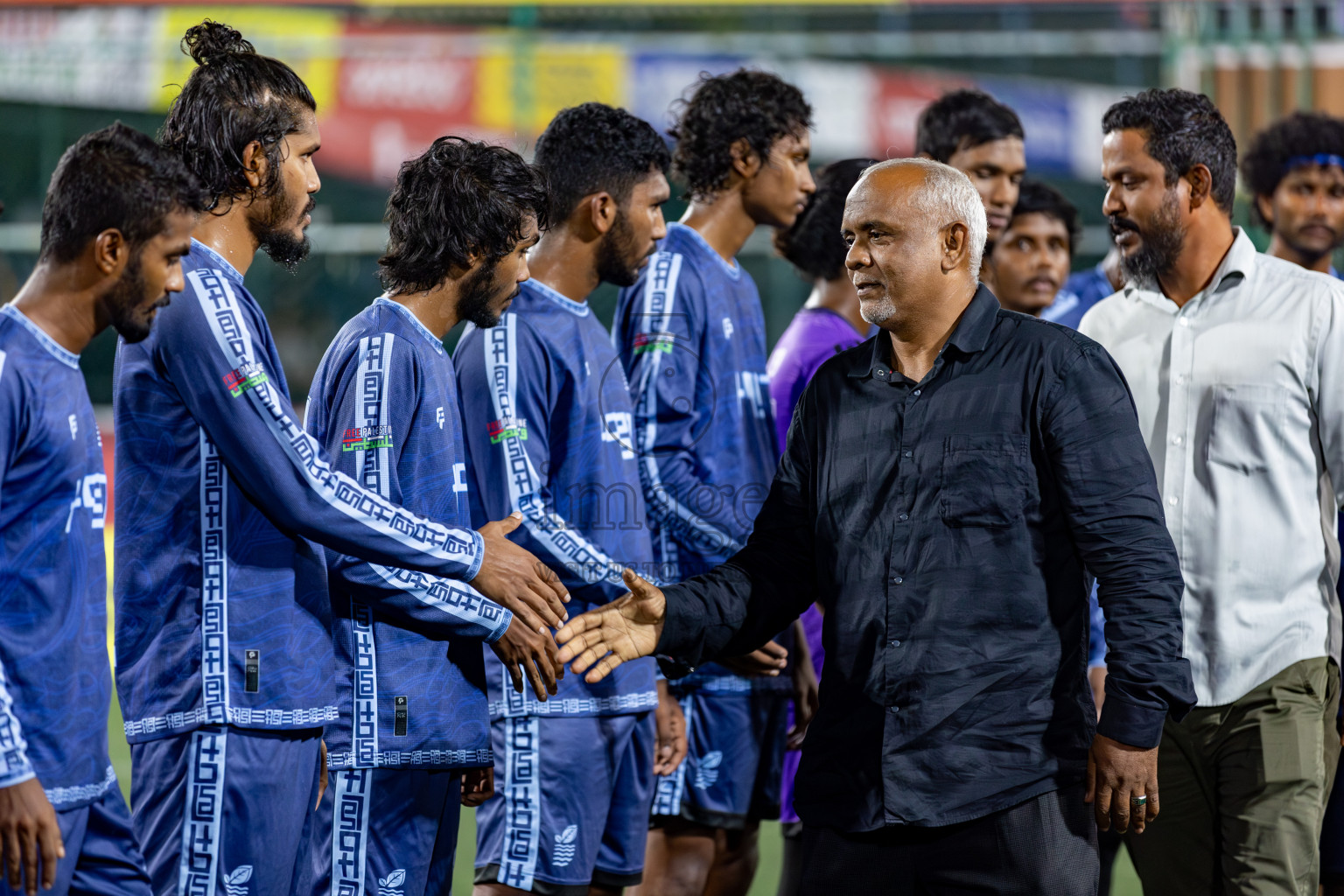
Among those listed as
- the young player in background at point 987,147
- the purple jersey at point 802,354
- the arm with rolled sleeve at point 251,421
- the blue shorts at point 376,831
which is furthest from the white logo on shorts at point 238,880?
the young player in background at point 987,147

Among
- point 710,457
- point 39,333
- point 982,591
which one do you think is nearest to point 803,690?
point 710,457

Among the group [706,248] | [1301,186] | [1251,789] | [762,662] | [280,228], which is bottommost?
[1251,789]

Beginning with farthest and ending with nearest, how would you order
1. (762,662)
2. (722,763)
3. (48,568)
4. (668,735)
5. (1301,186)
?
(1301,186), (722,763), (668,735), (762,662), (48,568)

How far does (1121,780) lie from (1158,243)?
1.34 metres

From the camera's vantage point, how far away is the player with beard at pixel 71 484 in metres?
2.06

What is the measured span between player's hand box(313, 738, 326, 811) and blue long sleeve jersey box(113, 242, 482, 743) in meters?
0.13

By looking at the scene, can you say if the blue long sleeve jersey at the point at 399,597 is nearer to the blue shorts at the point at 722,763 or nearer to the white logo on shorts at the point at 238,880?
the white logo on shorts at the point at 238,880

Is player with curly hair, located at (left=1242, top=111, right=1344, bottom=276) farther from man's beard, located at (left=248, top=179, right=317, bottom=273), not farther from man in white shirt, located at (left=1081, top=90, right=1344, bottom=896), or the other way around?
man's beard, located at (left=248, top=179, right=317, bottom=273)

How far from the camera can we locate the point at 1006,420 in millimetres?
2445

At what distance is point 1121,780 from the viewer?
2.36 m

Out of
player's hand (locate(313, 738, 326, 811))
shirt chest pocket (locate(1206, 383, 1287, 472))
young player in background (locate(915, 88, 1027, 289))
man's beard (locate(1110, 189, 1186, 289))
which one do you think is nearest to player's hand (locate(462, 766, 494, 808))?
player's hand (locate(313, 738, 326, 811))

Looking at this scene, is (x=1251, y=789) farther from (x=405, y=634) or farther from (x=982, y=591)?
(x=405, y=634)

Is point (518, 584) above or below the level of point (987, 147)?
below

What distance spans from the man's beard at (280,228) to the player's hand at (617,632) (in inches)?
32.2
